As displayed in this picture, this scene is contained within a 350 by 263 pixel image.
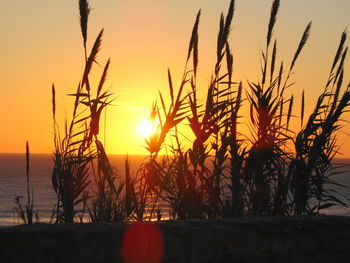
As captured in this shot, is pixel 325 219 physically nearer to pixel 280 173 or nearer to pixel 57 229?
pixel 280 173

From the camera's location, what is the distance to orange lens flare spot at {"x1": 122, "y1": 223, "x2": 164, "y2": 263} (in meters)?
2.92

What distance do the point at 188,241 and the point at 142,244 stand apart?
0.90 feet

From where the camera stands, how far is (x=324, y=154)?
15.8ft

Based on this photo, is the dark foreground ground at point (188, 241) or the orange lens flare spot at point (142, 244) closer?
the dark foreground ground at point (188, 241)

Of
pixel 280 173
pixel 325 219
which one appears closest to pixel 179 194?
pixel 280 173

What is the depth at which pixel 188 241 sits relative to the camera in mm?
3059

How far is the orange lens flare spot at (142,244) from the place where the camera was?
2916 mm

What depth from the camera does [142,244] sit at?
2.95 metres

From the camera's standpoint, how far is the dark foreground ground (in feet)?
9.02

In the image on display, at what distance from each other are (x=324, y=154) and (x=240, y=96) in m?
0.98

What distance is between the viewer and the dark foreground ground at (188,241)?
2.75 meters

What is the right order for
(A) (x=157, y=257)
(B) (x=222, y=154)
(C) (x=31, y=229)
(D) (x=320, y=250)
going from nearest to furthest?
(C) (x=31, y=229) → (A) (x=157, y=257) → (D) (x=320, y=250) → (B) (x=222, y=154)

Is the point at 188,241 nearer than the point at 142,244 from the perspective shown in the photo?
No

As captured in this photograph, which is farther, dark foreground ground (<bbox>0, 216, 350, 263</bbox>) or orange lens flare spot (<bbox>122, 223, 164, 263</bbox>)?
orange lens flare spot (<bbox>122, 223, 164, 263</bbox>)
